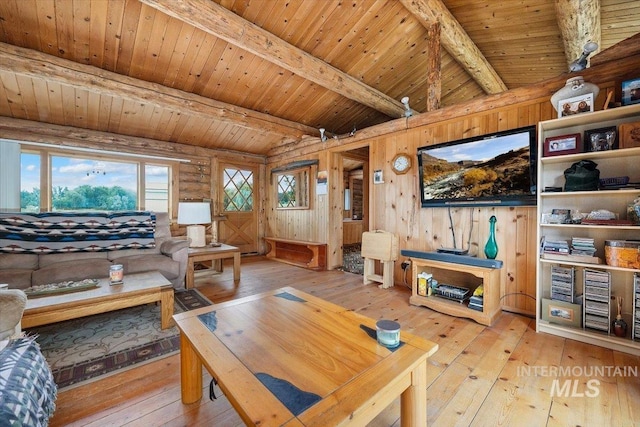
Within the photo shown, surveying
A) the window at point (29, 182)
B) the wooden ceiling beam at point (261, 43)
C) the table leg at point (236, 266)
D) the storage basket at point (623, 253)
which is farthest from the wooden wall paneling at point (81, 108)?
the storage basket at point (623, 253)

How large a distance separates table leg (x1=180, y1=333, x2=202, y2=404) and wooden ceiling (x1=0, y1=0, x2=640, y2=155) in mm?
2486

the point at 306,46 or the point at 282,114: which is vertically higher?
the point at 306,46

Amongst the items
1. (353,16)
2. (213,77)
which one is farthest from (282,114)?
(353,16)

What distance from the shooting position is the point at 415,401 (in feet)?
3.18

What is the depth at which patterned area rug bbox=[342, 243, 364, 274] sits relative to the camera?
13.5ft

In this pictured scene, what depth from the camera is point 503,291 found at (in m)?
2.47

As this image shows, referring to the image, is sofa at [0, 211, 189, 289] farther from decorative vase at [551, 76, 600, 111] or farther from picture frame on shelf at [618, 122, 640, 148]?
picture frame on shelf at [618, 122, 640, 148]

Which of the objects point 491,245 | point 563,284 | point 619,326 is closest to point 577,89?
point 491,245

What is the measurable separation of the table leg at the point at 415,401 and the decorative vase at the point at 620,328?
1866 mm

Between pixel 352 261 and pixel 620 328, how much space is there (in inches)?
131

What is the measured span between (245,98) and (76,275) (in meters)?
2.89

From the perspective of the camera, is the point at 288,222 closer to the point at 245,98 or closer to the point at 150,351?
the point at 245,98

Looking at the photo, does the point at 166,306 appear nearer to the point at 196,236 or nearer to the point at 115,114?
the point at 196,236

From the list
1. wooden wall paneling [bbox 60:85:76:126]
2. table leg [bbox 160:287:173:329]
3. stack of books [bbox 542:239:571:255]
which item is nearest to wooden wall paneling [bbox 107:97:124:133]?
wooden wall paneling [bbox 60:85:76:126]
